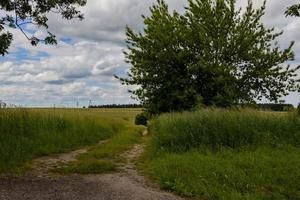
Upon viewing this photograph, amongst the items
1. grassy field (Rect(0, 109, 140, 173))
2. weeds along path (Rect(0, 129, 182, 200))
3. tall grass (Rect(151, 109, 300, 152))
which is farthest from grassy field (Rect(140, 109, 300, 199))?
grassy field (Rect(0, 109, 140, 173))

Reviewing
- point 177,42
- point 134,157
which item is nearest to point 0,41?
point 134,157

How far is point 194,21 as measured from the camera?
88.5 ft

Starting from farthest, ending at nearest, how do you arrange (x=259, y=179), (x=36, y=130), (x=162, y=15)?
(x=162, y=15) → (x=36, y=130) → (x=259, y=179)

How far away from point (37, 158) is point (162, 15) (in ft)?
55.9

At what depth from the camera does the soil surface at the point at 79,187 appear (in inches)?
327

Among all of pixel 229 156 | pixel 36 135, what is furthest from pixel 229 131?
pixel 36 135

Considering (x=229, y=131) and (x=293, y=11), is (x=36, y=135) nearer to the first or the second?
(x=229, y=131)

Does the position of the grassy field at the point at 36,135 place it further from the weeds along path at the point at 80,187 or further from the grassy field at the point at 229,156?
the grassy field at the point at 229,156

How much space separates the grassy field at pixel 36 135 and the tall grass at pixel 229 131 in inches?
182

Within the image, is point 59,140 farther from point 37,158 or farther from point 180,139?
point 180,139

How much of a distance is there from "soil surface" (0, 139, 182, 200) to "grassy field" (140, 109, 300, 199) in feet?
2.32

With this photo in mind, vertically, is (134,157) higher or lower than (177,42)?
lower

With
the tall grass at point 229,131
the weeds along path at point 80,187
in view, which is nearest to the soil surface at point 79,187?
the weeds along path at point 80,187

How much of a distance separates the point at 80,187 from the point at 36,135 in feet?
27.5
